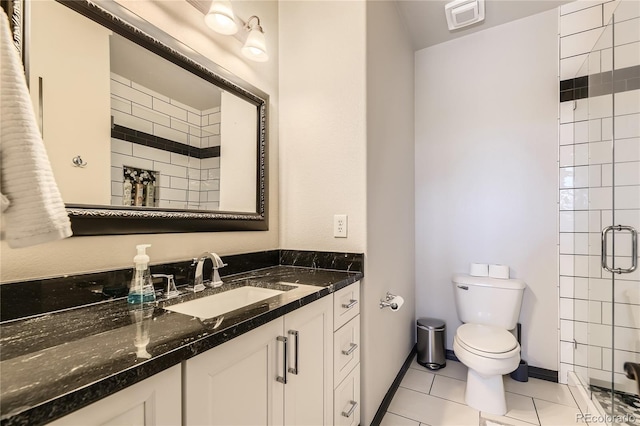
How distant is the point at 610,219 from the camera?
1712mm

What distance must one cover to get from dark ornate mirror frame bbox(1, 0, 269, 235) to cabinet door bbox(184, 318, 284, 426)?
0.59m

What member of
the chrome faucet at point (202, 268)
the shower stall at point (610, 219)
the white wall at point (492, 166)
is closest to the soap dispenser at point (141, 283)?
the chrome faucet at point (202, 268)

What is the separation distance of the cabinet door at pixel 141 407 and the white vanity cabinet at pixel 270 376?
0.03 meters

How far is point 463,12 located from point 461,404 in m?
2.59

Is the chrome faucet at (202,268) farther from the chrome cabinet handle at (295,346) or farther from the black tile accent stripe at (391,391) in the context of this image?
the black tile accent stripe at (391,391)

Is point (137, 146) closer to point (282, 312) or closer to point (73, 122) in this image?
point (73, 122)

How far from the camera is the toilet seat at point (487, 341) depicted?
1.62m

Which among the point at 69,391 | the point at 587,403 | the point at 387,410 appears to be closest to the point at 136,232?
the point at 69,391

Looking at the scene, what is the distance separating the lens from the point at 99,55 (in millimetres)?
960

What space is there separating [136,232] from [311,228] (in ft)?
2.90

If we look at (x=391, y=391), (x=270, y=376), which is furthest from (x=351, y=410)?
(x=270, y=376)

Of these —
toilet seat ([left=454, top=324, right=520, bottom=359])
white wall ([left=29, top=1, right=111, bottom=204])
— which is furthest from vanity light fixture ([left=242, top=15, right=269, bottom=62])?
toilet seat ([left=454, top=324, right=520, bottom=359])

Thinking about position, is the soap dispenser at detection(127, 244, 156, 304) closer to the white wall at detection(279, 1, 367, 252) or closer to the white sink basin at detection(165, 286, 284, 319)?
the white sink basin at detection(165, 286, 284, 319)

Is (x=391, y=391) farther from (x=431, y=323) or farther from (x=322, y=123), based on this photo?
(x=322, y=123)
